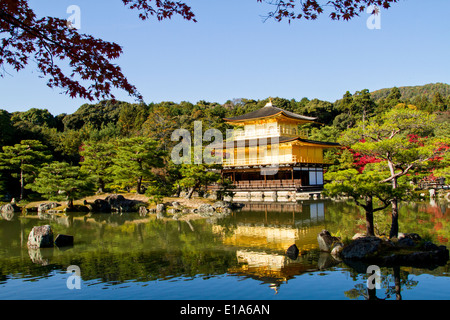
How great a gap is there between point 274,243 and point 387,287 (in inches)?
164

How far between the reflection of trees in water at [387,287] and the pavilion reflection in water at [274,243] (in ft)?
3.95

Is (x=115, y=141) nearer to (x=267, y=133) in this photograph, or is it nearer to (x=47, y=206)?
(x=47, y=206)

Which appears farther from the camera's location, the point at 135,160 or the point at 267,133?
the point at 267,133

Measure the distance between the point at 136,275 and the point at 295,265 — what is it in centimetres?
325

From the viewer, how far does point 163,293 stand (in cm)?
591

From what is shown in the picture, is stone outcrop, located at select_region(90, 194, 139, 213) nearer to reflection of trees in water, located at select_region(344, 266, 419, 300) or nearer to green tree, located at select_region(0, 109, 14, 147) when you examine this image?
green tree, located at select_region(0, 109, 14, 147)

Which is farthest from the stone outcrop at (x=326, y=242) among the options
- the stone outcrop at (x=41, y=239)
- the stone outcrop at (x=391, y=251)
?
the stone outcrop at (x=41, y=239)

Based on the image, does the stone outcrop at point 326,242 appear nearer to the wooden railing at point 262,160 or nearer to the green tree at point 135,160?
the green tree at point 135,160

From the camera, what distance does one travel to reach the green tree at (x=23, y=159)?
72.4 ft

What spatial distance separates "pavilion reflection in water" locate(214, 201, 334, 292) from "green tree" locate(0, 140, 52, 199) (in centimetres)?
1395

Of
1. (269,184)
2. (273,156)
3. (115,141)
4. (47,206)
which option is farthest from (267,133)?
(47,206)

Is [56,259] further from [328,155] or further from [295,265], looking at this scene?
[328,155]

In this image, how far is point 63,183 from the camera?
62.3 feet
